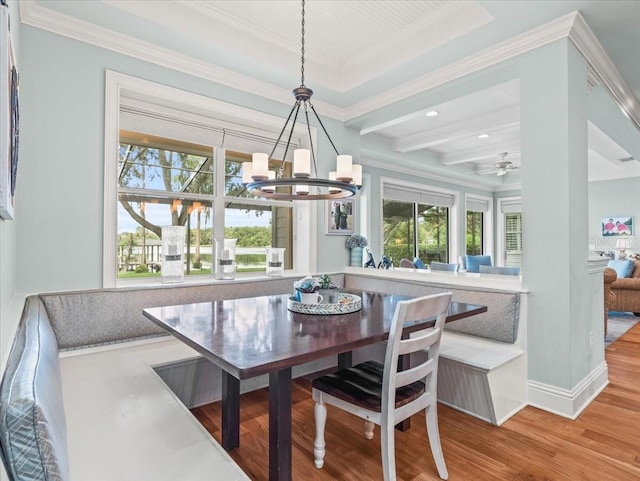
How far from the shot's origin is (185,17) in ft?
8.33

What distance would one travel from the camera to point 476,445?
2055 mm

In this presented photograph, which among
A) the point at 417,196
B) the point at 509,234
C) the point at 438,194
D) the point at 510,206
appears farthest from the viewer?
the point at 509,234

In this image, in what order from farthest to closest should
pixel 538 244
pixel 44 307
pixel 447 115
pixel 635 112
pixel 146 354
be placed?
pixel 447 115
pixel 635 112
pixel 538 244
pixel 146 354
pixel 44 307

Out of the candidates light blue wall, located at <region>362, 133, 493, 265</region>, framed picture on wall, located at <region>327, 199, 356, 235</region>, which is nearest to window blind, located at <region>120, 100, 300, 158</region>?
framed picture on wall, located at <region>327, 199, 356, 235</region>

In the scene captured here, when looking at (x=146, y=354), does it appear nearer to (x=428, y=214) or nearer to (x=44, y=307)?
(x=44, y=307)

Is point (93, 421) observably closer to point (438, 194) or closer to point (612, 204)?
point (438, 194)

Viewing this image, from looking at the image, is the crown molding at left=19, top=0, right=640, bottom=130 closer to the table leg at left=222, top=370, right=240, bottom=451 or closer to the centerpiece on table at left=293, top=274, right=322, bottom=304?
the centerpiece on table at left=293, top=274, right=322, bottom=304

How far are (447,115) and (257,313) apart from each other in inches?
142

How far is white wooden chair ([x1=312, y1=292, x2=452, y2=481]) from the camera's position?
1.55m

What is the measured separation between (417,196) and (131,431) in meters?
6.01

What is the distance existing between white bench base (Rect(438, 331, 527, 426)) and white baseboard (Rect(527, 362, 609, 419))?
69mm

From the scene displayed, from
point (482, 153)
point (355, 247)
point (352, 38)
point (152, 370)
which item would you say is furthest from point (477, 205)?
point (152, 370)

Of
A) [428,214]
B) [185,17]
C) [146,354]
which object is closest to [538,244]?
[146,354]

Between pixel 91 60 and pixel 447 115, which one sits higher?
pixel 447 115
